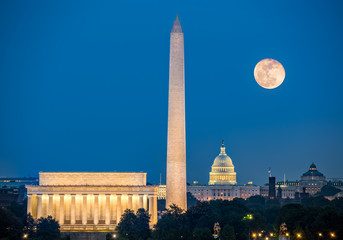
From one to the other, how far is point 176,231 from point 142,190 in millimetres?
55714

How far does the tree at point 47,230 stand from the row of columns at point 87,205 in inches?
906

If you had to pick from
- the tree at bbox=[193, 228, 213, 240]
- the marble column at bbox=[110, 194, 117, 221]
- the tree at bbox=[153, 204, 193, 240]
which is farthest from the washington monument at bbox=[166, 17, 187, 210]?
the tree at bbox=[193, 228, 213, 240]

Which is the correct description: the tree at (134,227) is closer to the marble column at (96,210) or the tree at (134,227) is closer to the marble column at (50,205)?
the marble column at (96,210)

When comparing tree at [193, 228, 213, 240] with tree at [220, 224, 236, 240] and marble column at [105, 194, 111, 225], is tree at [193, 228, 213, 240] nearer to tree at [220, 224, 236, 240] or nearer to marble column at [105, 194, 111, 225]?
tree at [220, 224, 236, 240]

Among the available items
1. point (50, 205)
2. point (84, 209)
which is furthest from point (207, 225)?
point (50, 205)

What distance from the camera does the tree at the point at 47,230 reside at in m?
147

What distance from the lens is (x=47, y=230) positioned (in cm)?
15525

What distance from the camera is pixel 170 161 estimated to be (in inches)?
6944

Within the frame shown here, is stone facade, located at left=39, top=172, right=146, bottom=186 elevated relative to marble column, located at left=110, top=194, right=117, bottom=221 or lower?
elevated

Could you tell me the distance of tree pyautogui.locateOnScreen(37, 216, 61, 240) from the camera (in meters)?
147

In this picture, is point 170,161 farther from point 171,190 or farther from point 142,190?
point 142,190

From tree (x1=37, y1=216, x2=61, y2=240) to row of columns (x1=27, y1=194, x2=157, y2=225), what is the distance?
23009 mm

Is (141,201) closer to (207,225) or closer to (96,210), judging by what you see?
(96,210)

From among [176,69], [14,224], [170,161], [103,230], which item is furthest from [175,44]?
[14,224]
